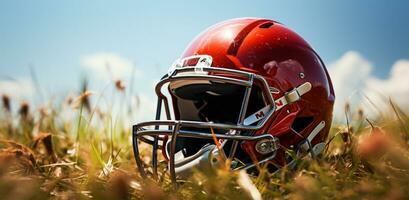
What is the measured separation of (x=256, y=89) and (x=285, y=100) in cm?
21

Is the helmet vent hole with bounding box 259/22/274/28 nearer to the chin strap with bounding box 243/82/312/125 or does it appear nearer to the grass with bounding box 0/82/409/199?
the chin strap with bounding box 243/82/312/125

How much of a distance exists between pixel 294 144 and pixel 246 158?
10.7 inches

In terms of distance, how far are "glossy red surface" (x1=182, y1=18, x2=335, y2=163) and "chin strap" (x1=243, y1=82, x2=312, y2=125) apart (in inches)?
0.8

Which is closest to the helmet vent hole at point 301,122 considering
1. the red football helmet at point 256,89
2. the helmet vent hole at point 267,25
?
the red football helmet at point 256,89

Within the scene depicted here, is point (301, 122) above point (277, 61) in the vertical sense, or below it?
below

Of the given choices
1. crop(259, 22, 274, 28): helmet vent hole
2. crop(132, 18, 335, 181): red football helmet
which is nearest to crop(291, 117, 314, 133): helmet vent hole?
crop(132, 18, 335, 181): red football helmet

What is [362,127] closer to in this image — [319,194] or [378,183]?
[378,183]

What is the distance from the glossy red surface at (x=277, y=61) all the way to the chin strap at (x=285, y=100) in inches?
0.8

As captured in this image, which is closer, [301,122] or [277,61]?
[277,61]

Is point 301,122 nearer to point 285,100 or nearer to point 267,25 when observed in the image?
point 285,100

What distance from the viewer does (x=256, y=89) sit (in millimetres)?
2842

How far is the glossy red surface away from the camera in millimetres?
2674

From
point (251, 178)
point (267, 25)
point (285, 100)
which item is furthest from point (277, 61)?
point (251, 178)

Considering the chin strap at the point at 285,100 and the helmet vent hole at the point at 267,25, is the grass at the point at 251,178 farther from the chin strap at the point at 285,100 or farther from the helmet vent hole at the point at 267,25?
the helmet vent hole at the point at 267,25
